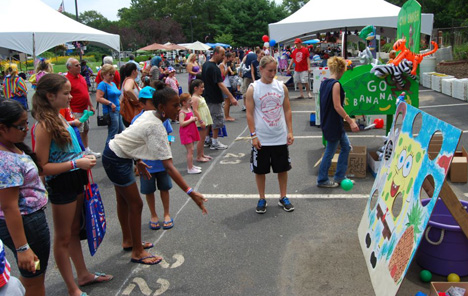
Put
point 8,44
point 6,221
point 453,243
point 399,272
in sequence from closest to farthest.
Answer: point 6,221, point 399,272, point 453,243, point 8,44

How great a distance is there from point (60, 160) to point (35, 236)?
0.59 m

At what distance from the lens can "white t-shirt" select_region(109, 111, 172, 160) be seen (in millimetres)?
3293

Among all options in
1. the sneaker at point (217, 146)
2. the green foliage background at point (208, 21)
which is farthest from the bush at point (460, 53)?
the green foliage background at point (208, 21)

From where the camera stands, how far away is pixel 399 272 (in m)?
2.55

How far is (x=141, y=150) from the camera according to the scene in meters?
3.43

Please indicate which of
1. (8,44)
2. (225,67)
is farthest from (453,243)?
(8,44)

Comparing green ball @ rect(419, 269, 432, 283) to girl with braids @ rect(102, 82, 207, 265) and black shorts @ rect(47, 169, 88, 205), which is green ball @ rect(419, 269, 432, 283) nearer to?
girl with braids @ rect(102, 82, 207, 265)

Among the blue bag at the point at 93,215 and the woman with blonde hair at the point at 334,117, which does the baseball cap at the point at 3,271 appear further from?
the woman with blonde hair at the point at 334,117

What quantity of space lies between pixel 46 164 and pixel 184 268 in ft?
5.16

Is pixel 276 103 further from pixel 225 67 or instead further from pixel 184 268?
pixel 225 67

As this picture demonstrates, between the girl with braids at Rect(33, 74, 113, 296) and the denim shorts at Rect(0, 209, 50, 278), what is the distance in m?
0.39

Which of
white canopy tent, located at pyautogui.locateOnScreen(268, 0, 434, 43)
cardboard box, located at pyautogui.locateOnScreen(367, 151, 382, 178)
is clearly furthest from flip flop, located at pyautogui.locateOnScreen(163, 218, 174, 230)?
white canopy tent, located at pyautogui.locateOnScreen(268, 0, 434, 43)

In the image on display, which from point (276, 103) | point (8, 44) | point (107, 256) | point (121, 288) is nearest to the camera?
point (121, 288)

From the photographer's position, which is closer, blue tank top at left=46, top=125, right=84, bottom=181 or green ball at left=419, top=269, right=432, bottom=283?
blue tank top at left=46, top=125, right=84, bottom=181
